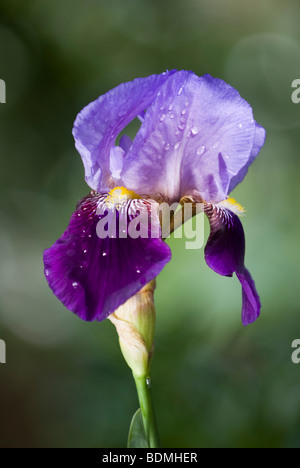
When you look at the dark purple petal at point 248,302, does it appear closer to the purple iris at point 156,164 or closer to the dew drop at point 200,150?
the purple iris at point 156,164

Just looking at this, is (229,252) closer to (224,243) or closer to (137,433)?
(224,243)

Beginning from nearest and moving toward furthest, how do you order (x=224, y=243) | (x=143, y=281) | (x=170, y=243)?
(x=143, y=281) < (x=224, y=243) < (x=170, y=243)

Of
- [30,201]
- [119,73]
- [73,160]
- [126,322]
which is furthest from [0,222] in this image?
[126,322]

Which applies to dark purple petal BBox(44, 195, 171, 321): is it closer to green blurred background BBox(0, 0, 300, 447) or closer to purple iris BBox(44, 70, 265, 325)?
purple iris BBox(44, 70, 265, 325)

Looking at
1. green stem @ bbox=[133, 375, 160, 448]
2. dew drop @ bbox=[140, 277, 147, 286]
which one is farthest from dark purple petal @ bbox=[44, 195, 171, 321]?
green stem @ bbox=[133, 375, 160, 448]

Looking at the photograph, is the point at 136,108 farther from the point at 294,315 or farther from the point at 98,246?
the point at 294,315

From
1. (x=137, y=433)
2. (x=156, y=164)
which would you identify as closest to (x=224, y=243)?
(x=156, y=164)
